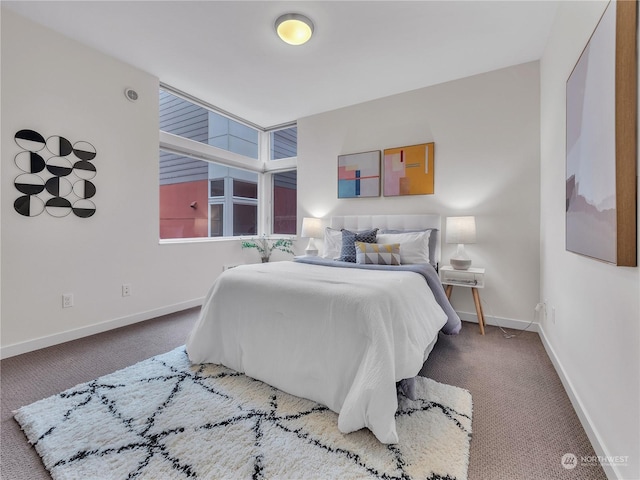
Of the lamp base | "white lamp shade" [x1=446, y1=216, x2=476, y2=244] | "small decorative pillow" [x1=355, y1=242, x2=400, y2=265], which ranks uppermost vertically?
"white lamp shade" [x1=446, y1=216, x2=476, y2=244]

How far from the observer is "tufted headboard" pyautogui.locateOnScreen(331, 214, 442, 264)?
3146 millimetres

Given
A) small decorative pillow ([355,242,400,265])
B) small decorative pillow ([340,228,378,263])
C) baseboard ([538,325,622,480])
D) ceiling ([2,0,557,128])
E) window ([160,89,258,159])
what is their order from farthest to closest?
window ([160,89,258,159]) → small decorative pillow ([340,228,378,263]) → small decorative pillow ([355,242,400,265]) → ceiling ([2,0,557,128]) → baseboard ([538,325,622,480])

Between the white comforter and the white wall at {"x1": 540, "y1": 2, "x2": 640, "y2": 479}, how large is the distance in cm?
78

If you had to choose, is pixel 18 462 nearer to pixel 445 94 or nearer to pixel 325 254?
pixel 325 254

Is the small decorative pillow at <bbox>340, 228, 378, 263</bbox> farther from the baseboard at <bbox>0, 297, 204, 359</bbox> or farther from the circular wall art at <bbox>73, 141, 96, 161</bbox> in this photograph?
the circular wall art at <bbox>73, 141, 96, 161</bbox>

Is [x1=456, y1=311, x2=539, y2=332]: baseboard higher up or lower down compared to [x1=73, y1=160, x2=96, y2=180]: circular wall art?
lower down

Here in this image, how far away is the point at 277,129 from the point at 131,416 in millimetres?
4268

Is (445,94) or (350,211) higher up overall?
(445,94)

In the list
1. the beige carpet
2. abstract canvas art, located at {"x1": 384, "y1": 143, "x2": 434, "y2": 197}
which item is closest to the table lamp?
abstract canvas art, located at {"x1": 384, "y1": 143, "x2": 434, "y2": 197}

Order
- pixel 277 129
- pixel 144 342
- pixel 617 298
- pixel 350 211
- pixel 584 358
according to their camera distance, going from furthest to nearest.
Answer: pixel 277 129 < pixel 350 211 < pixel 144 342 < pixel 584 358 < pixel 617 298

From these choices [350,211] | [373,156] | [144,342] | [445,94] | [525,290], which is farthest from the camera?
[350,211]

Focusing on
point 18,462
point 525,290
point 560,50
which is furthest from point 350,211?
point 18,462

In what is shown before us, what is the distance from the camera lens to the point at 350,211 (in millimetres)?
3875

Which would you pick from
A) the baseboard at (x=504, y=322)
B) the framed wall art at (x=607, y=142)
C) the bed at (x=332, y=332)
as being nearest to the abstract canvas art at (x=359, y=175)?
the bed at (x=332, y=332)
